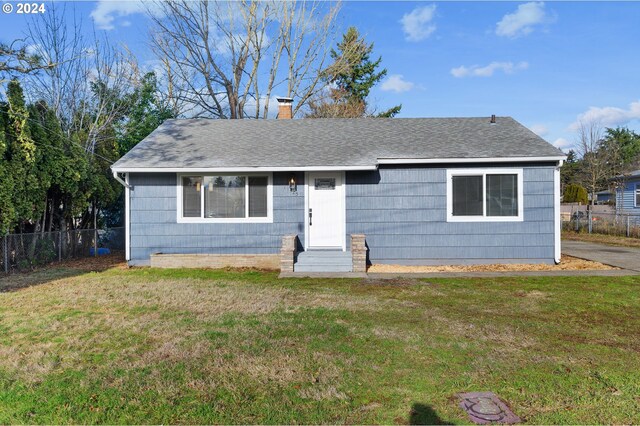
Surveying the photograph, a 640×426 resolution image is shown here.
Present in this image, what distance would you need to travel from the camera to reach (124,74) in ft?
60.1

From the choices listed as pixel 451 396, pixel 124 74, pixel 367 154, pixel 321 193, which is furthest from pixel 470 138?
pixel 124 74

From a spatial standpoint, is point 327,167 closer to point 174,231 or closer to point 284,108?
point 174,231

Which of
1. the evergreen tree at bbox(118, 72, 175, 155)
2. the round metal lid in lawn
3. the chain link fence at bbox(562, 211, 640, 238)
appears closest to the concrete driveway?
the chain link fence at bbox(562, 211, 640, 238)

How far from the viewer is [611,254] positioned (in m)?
13.3

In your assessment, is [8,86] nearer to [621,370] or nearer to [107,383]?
[107,383]

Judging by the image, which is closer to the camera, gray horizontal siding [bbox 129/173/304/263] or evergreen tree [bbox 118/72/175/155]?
gray horizontal siding [bbox 129/173/304/263]

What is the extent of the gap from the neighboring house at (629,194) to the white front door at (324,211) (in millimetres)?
24733

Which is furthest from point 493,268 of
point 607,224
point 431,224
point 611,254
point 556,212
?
point 607,224

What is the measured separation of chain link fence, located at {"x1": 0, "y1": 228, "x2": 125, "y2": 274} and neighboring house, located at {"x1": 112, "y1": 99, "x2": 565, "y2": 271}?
7.97 feet

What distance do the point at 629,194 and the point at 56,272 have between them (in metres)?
32.5

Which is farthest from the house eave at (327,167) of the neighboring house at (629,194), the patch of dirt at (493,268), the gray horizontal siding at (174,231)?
the neighboring house at (629,194)

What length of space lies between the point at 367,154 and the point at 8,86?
8.91 metres

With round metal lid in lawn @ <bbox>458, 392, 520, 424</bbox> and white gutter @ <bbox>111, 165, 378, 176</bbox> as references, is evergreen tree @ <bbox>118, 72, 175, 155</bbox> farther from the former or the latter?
round metal lid in lawn @ <bbox>458, 392, 520, 424</bbox>

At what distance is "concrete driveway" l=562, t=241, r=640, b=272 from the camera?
11.0 meters
